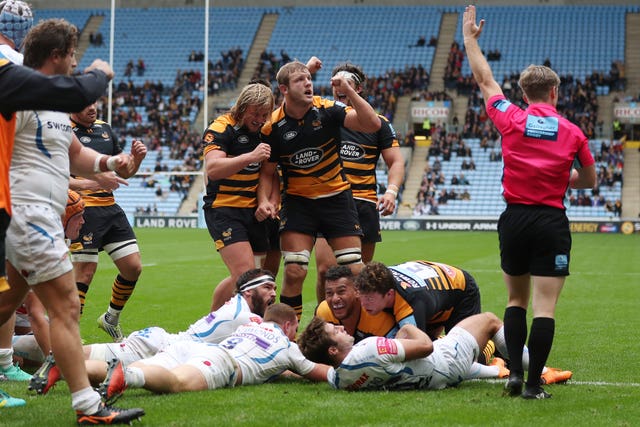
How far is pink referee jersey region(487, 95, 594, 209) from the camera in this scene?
19.8 feet

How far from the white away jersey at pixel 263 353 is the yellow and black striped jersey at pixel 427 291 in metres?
0.81

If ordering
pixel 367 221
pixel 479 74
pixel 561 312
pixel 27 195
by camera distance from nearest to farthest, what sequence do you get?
pixel 27 195, pixel 479 74, pixel 367 221, pixel 561 312

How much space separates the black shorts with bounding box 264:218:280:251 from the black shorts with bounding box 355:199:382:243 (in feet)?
2.92

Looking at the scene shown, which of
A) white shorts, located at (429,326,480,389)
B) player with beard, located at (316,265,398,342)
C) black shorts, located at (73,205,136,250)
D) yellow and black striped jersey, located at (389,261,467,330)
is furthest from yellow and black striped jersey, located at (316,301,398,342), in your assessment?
black shorts, located at (73,205,136,250)

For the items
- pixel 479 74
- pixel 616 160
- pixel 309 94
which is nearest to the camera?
pixel 479 74

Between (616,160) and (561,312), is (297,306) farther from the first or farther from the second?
(616,160)

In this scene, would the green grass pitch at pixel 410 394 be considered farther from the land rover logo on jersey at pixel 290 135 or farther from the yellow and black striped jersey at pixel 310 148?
the land rover logo on jersey at pixel 290 135

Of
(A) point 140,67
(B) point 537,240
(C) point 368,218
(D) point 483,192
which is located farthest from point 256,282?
(A) point 140,67

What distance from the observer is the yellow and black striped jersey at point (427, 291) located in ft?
21.4

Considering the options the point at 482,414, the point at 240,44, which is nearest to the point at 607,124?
the point at 240,44

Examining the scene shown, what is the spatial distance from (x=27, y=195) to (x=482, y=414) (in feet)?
9.77

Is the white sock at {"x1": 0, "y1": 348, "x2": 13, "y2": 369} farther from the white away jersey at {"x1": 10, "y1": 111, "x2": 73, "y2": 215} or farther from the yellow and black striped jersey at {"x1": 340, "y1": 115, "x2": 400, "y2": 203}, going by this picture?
the yellow and black striped jersey at {"x1": 340, "y1": 115, "x2": 400, "y2": 203}

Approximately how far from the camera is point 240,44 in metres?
51.9

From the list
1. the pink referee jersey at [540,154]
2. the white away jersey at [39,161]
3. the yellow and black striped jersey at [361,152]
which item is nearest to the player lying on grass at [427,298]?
the pink referee jersey at [540,154]
